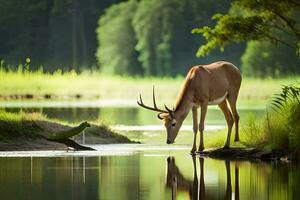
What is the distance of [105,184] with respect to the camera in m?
18.0

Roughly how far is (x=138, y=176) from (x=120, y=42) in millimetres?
87490

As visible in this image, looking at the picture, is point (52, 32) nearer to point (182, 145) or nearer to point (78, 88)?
point (78, 88)

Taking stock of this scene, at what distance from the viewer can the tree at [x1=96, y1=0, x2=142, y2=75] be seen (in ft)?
343

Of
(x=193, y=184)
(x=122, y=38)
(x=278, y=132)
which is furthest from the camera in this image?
(x=122, y=38)

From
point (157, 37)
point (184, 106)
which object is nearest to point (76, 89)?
point (157, 37)

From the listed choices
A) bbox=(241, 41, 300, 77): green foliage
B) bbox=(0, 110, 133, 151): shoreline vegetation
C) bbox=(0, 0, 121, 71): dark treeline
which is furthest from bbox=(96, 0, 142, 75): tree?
bbox=(0, 110, 133, 151): shoreline vegetation

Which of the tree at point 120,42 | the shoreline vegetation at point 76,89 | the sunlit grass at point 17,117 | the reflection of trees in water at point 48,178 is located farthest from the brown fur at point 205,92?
the tree at point 120,42

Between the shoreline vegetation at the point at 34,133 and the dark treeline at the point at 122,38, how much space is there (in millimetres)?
64192

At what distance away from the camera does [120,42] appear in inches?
4193

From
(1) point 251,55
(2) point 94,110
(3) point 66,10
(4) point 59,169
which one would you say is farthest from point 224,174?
(3) point 66,10

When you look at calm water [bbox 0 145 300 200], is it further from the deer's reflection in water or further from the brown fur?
the brown fur

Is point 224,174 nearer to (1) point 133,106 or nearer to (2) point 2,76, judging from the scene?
(2) point 2,76

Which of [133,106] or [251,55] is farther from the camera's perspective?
[251,55]

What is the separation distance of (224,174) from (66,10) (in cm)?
9279
